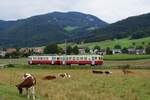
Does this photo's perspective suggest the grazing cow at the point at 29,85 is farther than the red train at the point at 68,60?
No

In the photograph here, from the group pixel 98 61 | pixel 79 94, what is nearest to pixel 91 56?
pixel 98 61

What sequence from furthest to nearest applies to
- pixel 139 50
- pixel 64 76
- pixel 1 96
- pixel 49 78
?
1. pixel 139 50
2. pixel 64 76
3. pixel 49 78
4. pixel 1 96

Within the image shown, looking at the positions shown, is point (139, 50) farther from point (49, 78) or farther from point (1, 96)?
point (1, 96)

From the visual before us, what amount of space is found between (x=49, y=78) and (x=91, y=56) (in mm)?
54073

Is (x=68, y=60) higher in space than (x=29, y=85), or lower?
higher

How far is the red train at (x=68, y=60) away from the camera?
90.0 metres

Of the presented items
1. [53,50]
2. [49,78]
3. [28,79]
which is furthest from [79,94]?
[53,50]

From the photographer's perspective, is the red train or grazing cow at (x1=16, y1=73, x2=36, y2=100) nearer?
grazing cow at (x1=16, y1=73, x2=36, y2=100)

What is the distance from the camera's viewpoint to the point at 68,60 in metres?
92.6

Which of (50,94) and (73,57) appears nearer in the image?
(50,94)

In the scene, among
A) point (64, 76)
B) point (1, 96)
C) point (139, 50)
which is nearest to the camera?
point (1, 96)

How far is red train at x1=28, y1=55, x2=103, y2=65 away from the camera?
295 feet

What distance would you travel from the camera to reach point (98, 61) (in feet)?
295

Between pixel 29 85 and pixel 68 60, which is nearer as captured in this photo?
pixel 29 85
